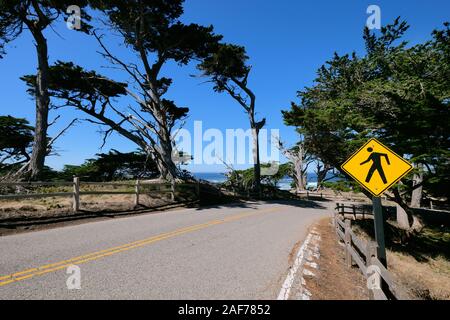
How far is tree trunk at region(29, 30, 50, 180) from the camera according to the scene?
A: 15.7m

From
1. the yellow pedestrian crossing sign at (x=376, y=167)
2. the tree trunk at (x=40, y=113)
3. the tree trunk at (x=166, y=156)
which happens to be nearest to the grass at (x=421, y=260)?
the yellow pedestrian crossing sign at (x=376, y=167)

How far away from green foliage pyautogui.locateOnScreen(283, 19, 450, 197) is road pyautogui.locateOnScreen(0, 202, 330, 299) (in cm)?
768

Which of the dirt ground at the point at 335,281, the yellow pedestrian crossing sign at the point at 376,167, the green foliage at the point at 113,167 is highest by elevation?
the green foliage at the point at 113,167

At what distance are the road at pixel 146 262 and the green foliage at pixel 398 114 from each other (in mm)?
7678

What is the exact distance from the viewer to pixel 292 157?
1698 inches

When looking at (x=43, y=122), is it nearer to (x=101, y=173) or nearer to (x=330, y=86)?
(x=101, y=173)

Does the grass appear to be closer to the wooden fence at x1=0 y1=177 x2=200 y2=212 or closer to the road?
the road

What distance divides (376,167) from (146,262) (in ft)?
16.3

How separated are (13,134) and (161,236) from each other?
2313 centimetres

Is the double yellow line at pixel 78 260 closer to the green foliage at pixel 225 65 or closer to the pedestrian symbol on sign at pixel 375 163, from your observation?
the pedestrian symbol on sign at pixel 375 163

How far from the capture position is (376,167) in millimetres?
5301

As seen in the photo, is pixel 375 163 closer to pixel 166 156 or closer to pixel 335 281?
pixel 335 281

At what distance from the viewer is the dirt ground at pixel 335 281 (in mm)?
4848
